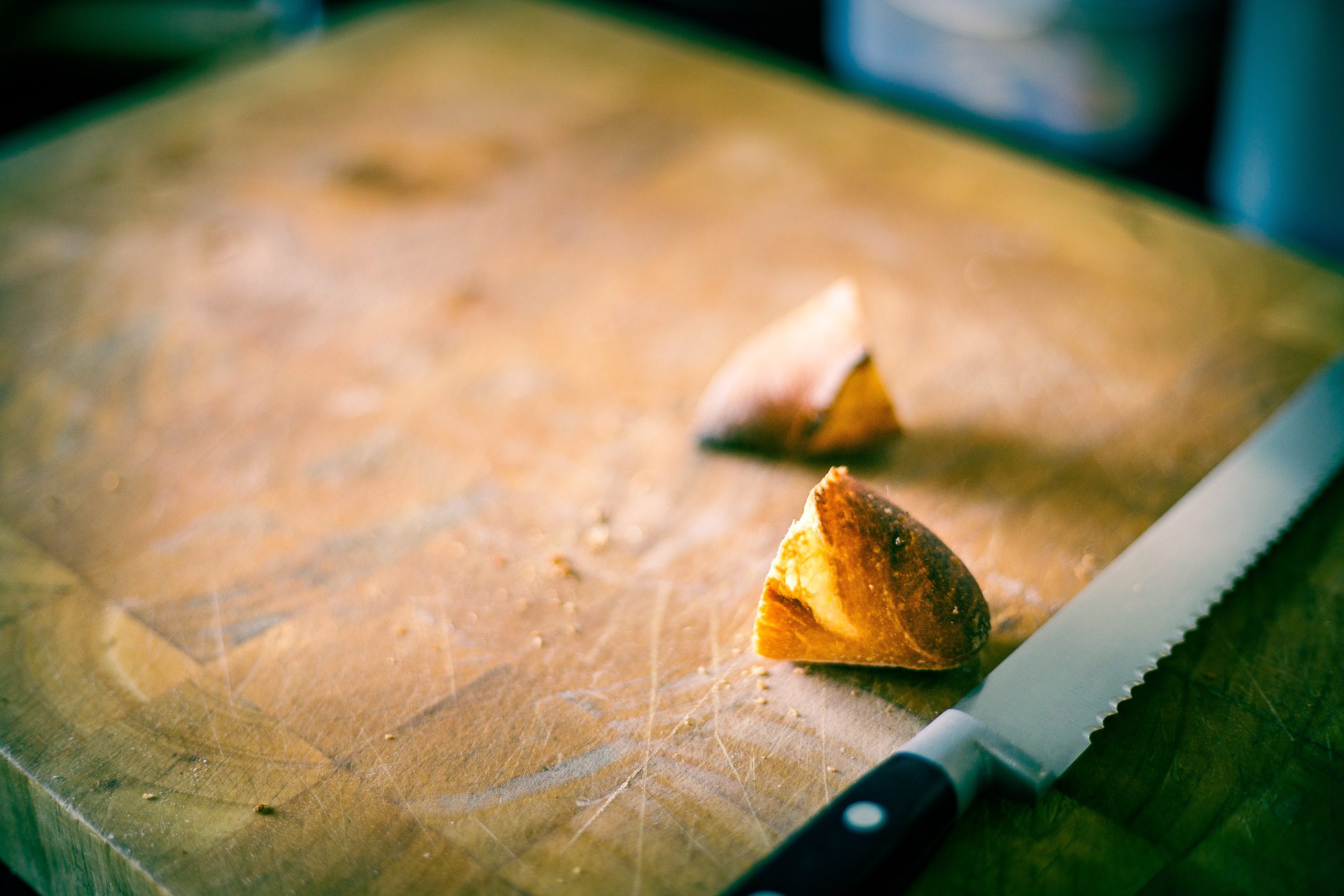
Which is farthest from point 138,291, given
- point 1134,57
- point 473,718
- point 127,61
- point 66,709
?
point 1134,57

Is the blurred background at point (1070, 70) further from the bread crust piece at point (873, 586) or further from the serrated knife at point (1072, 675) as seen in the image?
the bread crust piece at point (873, 586)

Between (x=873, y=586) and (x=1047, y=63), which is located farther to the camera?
(x=1047, y=63)

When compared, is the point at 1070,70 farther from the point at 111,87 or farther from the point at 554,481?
the point at 111,87

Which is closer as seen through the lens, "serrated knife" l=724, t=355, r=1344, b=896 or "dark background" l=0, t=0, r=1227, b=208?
"serrated knife" l=724, t=355, r=1344, b=896

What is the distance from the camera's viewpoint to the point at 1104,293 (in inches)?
43.1

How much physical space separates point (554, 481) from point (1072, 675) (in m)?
0.42

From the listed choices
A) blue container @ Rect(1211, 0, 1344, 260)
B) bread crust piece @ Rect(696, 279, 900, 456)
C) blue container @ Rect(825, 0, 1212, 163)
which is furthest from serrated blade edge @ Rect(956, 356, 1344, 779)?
blue container @ Rect(825, 0, 1212, 163)

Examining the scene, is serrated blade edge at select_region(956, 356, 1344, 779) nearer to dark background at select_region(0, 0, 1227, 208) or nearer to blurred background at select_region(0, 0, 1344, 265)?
blurred background at select_region(0, 0, 1344, 265)

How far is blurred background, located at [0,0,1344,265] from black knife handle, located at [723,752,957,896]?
32.9 inches

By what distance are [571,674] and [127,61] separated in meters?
1.85

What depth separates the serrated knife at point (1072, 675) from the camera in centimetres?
59

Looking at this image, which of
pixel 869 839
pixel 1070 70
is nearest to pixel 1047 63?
pixel 1070 70

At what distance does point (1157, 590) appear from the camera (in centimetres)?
76

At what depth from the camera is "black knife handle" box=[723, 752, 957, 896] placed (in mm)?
570
